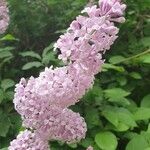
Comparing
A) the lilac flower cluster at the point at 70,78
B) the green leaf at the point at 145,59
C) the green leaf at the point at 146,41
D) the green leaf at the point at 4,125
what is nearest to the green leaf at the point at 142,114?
the green leaf at the point at 145,59

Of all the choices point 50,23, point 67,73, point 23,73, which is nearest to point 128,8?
point 50,23

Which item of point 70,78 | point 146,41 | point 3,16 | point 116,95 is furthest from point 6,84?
point 70,78

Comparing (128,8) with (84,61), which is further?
(128,8)

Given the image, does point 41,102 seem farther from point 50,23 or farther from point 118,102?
point 50,23

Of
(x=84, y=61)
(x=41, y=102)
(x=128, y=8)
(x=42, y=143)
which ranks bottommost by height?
(x=128, y=8)

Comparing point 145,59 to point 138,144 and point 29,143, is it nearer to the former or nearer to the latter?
point 138,144

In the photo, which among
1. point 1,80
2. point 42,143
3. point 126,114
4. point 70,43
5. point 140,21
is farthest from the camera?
point 140,21

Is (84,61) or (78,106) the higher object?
(84,61)
